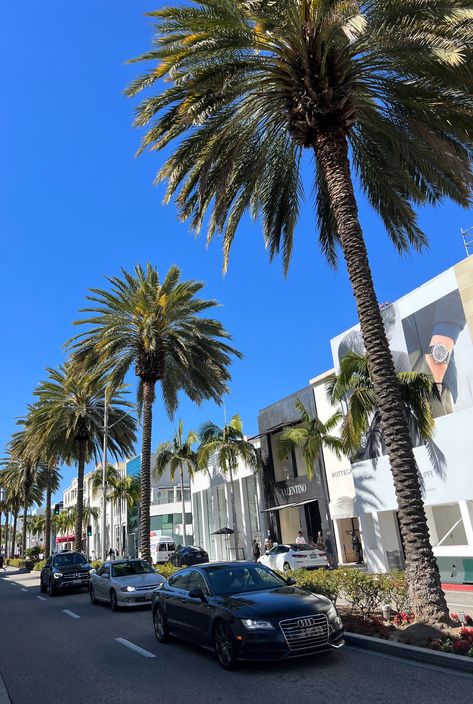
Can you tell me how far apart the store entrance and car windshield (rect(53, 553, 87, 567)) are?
13.7m

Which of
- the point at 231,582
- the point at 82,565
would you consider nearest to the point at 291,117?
the point at 231,582

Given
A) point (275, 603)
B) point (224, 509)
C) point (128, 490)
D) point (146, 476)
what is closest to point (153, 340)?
point (146, 476)

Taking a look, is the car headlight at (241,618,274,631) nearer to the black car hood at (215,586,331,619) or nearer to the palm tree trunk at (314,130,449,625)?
the black car hood at (215,586,331,619)

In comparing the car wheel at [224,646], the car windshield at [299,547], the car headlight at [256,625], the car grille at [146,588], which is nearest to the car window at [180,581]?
the car wheel at [224,646]

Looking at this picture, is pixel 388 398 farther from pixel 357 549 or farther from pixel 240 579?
pixel 357 549

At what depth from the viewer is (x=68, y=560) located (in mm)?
25188

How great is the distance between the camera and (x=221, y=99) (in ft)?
40.8

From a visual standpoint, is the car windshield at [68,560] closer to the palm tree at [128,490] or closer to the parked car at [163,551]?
the parked car at [163,551]

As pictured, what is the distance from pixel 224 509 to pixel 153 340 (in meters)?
25.9

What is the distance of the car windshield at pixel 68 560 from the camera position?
24.8 metres

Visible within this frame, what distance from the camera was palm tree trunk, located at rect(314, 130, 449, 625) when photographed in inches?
363

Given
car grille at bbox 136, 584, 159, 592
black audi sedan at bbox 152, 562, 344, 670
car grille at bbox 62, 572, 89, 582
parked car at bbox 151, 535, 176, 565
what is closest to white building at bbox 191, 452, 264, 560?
parked car at bbox 151, 535, 176, 565

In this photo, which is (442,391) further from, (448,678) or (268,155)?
(448,678)

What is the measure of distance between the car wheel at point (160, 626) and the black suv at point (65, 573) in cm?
1442
